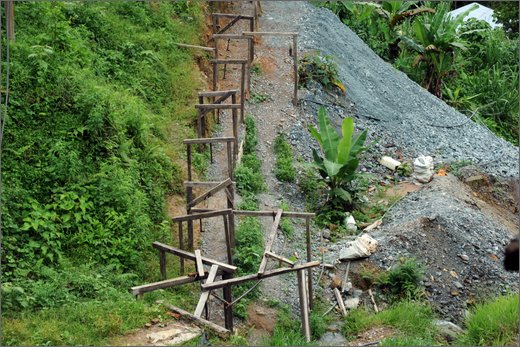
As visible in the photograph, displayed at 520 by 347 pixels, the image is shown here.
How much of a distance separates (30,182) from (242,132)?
188 inches

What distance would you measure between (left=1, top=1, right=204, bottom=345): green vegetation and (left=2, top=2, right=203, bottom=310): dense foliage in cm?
2

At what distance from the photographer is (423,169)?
642 inches

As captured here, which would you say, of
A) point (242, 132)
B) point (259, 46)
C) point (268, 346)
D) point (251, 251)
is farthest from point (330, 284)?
point (259, 46)

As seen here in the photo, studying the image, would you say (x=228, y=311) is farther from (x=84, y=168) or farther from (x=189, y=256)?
(x=84, y=168)

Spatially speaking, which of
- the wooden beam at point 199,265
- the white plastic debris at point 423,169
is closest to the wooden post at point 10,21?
the wooden beam at point 199,265

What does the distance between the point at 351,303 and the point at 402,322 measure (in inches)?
42.0

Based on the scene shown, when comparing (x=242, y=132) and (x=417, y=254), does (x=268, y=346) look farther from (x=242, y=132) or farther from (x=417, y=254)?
(x=242, y=132)

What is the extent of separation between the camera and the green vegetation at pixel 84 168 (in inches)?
402

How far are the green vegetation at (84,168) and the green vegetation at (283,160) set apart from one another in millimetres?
1676

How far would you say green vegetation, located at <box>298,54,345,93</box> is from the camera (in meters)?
18.7

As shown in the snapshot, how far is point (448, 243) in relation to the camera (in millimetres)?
13516

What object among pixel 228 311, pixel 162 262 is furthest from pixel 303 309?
pixel 162 262

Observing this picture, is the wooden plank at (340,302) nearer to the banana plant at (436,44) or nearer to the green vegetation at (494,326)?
the green vegetation at (494,326)

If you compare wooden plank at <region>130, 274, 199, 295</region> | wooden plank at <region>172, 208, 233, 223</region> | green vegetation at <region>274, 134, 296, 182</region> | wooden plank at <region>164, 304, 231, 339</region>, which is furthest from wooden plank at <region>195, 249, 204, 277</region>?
green vegetation at <region>274, 134, 296, 182</region>
